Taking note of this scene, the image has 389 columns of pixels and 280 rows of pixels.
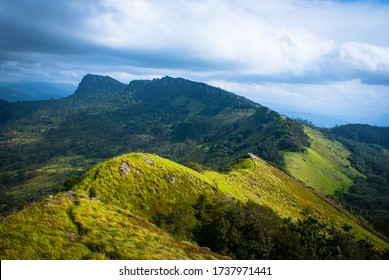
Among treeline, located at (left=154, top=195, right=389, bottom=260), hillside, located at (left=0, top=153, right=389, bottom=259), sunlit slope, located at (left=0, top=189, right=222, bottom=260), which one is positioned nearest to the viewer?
sunlit slope, located at (left=0, top=189, right=222, bottom=260)

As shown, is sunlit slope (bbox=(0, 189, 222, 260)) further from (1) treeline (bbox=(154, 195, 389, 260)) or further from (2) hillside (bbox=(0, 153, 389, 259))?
(1) treeline (bbox=(154, 195, 389, 260))

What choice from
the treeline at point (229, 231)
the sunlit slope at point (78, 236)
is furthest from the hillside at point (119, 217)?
the treeline at point (229, 231)

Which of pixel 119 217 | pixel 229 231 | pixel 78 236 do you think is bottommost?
pixel 229 231

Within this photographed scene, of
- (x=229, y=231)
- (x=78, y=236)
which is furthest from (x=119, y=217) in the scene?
(x=229, y=231)

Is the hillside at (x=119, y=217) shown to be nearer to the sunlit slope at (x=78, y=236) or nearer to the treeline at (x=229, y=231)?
the sunlit slope at (x=78, y=236)

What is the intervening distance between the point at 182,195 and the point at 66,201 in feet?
86.8

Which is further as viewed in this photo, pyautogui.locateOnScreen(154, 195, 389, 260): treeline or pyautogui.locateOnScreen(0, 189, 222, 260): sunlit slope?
pyautogui.locateOnScreen(154, 195, 389, 260): treeline

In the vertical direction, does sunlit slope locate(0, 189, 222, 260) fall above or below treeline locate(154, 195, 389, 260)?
above

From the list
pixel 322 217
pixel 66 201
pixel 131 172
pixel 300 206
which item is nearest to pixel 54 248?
pixel 66 201

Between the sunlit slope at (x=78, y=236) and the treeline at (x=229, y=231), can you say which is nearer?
the sunlit slope at (x=78, y=236)

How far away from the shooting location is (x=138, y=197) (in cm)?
4812

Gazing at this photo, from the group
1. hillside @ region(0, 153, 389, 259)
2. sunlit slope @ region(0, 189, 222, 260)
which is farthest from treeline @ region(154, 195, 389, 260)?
sunlit slope @ region(0, 189, 222, 260)

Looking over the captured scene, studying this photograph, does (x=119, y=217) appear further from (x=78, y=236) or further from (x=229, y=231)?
(x=229, y=231)

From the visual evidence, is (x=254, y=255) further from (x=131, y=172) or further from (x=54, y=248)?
(x=54, y=248)
